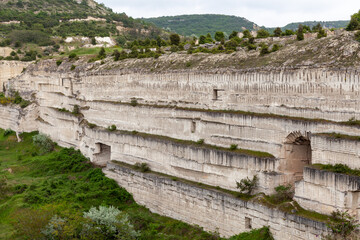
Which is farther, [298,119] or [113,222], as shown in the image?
[113,222]

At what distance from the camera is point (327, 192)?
14461 millimetres

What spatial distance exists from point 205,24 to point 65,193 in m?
137

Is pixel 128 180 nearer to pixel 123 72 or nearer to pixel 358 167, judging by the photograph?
pixel 123 72

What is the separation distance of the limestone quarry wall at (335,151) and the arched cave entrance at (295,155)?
1.33 m

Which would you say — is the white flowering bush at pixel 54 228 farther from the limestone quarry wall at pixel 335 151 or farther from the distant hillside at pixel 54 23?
the distant hillside at pixel 54 23

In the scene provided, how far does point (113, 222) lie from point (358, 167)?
10.4 m

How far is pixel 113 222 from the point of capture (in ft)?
60.0

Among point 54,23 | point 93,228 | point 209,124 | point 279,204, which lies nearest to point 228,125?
point 209,124

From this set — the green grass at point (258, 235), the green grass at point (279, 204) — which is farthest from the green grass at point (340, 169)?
the green grass at point (258, 235)

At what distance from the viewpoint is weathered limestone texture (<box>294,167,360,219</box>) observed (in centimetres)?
1388

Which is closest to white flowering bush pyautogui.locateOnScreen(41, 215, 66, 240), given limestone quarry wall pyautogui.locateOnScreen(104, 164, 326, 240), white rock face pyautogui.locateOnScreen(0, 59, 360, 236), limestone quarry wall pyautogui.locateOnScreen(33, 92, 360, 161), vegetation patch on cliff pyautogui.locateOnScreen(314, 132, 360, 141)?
limestone quarry wall pyautogui.locateOnScreen(104, 164, 326, 240)

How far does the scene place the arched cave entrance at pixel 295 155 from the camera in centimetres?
Answer: 1673

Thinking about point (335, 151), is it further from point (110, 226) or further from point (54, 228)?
point (54, 228)

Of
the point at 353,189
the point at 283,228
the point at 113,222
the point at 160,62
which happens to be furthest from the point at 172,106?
the point at 353,189
